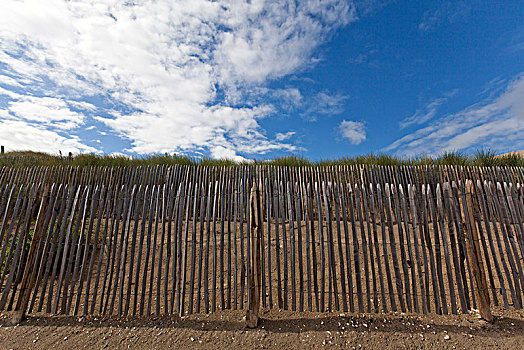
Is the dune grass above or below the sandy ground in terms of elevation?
above

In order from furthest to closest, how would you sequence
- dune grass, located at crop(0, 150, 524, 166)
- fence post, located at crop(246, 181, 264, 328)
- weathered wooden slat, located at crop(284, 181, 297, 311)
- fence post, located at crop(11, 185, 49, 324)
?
dune grass, located at crop(0, 150, 524, 166)
fence post, located at crop(11, 185, 49, 324)
weathered wooden slat, located at crop(284, 181, 297, 311)
fence post, located at crop(246, 181, 264, 328)

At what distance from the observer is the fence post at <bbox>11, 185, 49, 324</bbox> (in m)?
2.94

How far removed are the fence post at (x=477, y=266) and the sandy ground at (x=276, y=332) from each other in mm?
146

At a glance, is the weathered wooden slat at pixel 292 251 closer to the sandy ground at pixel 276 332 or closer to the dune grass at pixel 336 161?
the sandy ground at pixel 276 332

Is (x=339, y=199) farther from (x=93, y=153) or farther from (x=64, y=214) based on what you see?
(x=93, y=153)

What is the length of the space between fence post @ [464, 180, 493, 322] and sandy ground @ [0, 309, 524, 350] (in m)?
0.15

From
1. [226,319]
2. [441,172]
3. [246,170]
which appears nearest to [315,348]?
[226,319]

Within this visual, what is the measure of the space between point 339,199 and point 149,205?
269 centimetres

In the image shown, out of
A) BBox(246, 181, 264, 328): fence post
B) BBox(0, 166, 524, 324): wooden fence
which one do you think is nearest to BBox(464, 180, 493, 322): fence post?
BBox(0, 166, 524, 324): wooden fence

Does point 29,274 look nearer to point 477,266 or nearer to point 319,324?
point 319,324

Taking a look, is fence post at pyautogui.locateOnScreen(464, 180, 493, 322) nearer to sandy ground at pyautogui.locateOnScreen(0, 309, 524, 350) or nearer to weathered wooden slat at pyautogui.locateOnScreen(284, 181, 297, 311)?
sandy ground at pyautogui.locateOnScreen(0, 309, 524, 350)

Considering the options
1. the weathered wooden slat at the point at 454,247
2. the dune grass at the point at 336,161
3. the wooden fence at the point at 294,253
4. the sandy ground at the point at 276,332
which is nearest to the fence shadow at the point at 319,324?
the sandy ground at the point at 276,332

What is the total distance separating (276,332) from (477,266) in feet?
8.11

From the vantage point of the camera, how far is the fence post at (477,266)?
273 centimetres
